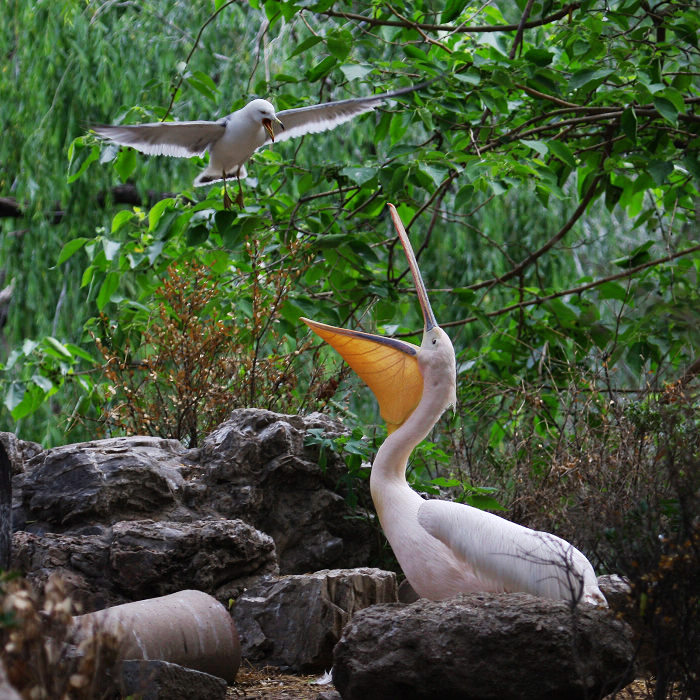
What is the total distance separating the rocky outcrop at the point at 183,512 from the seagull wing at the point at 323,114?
1.78 meters

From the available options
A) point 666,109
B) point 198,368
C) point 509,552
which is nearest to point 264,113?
point 198,368

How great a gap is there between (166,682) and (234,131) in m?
3.30

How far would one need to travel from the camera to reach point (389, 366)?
446 centimetres

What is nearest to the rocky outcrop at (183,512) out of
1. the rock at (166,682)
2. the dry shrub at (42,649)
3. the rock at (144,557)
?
the rock at (144,557)

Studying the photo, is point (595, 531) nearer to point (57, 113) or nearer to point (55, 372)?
point (55, 372)

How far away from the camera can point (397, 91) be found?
5559 millimetres

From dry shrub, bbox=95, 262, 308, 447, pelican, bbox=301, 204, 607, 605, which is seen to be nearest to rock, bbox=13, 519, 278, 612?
pelican, bbox=301, 204, 607, 605

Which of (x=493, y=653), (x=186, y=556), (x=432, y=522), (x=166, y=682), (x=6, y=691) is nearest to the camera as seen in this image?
(x=6, y=691)

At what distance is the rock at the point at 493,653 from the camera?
2998 mm

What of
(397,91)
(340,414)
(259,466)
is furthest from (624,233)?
(259,466)

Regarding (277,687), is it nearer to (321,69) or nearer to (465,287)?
(321,69)

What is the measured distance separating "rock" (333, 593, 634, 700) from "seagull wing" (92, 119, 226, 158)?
3294mm

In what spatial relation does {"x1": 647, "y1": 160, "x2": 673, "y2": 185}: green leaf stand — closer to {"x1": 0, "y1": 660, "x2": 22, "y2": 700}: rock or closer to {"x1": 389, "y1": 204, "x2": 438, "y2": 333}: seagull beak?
{"x1": 389, "y1": 204, "x2": 438, "y2": 333}: seagull beak

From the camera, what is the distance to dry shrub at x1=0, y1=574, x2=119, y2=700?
7.00 ft
